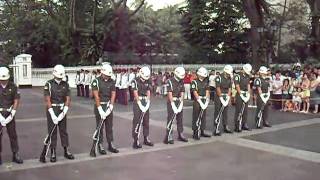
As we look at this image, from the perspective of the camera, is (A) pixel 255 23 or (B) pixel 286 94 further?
(A) pixel 255 23

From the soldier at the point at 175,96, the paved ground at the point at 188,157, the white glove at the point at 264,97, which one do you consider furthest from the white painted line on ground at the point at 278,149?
the white glove at the point at 264,97

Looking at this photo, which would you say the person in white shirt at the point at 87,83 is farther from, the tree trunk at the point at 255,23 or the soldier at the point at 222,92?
the soldier at the point at 222,92

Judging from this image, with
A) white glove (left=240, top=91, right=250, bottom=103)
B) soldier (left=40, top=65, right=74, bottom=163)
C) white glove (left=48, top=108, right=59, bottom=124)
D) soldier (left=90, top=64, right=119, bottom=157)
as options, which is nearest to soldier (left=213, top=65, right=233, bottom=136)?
white glove (left=240, top=91, right=250, bottom=103)

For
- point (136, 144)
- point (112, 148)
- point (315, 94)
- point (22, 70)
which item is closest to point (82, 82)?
point (22, 70)

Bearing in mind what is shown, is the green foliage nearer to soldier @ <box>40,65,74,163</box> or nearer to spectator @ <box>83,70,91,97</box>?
spectator @ <box>83,70,91,97</box>

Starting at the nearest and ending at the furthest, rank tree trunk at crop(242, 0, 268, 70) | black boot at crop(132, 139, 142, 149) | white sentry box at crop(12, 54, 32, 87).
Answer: black boot at crop(132, 139, 142, 149) → tree trunk at crop(242, 0, 268, 70) → white sentry box at crop(12, 54, 32, 87)

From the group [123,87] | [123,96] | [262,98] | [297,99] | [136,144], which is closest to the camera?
[136,144]

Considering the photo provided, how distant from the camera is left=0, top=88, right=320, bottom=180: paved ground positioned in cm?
857

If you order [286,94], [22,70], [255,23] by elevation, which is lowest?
[286,94]

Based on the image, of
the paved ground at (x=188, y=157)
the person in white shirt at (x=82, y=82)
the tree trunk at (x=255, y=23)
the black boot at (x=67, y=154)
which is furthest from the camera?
the person in white shirt at (x=82, y=82)

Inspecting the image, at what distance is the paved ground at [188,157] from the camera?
28.1 feet

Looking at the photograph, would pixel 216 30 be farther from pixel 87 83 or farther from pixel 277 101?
pixel 277 101

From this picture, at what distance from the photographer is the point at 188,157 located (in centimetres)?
991

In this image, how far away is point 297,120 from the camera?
15281mm
